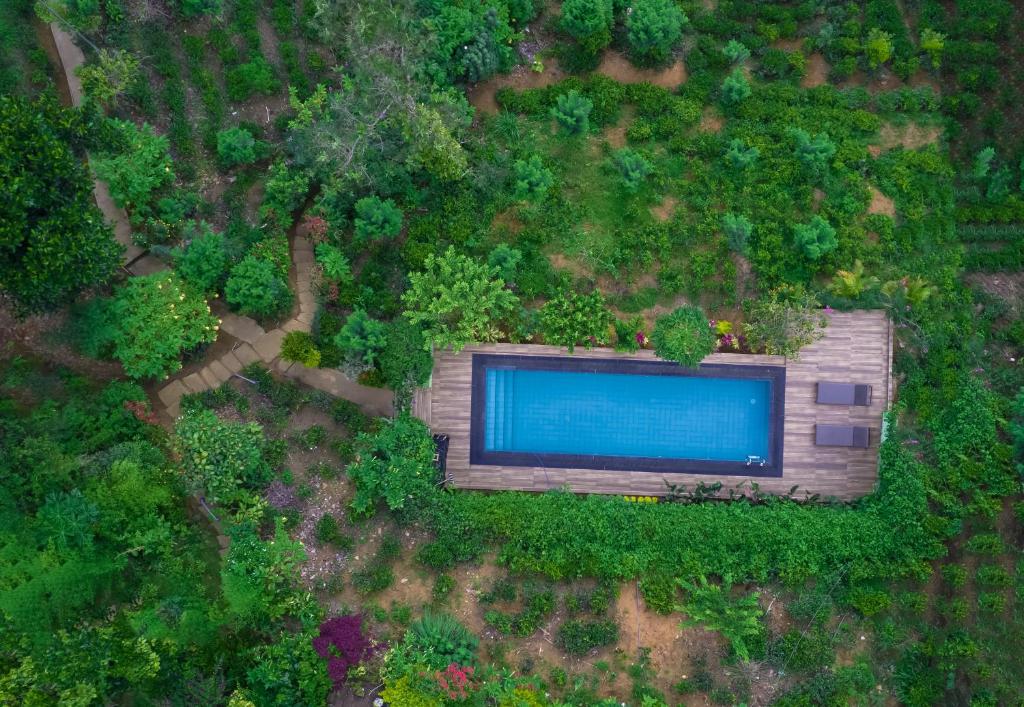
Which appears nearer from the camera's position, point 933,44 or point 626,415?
point 626,415

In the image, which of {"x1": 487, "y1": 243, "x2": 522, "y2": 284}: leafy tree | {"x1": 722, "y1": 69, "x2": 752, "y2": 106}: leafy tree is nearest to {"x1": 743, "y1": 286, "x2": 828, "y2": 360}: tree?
{"x1": 722, "y1": 69, "x2": 752, "y2": 106}: leafy tree

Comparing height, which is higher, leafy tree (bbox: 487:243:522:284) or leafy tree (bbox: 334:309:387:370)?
leafy tree (bbox: 487:243:522:284)

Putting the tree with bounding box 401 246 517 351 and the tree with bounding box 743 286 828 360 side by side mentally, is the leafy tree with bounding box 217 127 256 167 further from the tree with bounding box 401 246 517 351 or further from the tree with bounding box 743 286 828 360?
the tree with bounding box 743 286 828 360

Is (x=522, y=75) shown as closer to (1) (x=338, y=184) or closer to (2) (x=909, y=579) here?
(1) (x=338, y=184)

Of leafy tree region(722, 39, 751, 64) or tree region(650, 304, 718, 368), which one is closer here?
tree region(650, 304, 718, 368)

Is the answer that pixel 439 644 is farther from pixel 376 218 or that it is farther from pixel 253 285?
pixel 376 218

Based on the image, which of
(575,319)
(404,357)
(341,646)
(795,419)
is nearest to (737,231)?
(575,319)
